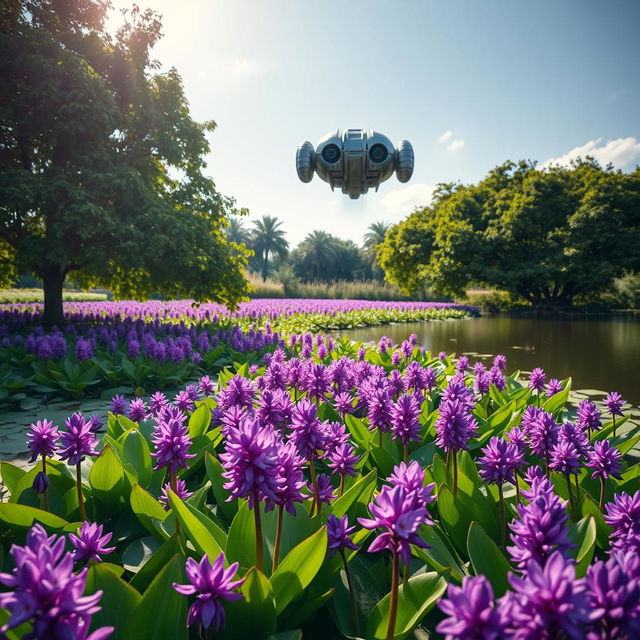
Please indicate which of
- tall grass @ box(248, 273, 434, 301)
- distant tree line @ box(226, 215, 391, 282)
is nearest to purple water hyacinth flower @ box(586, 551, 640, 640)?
tall grass @ box(248, 273, 434, 301)

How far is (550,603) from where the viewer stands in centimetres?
76

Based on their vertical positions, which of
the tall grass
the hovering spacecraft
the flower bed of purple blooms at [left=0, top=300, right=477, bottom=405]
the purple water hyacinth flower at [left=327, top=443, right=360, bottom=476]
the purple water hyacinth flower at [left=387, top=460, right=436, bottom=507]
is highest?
the hovering spacecraft

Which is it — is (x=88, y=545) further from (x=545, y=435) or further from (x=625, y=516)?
(x=545, y=435)

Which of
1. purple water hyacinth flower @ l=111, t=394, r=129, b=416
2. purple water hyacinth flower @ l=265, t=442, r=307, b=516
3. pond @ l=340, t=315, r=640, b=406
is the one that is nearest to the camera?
purple water hyacinth flower @ l=265, t=442, r=307, b=516

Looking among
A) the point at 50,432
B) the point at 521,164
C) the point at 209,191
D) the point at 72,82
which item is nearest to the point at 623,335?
the point at 209,191

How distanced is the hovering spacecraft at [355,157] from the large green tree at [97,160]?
5351 millimetres

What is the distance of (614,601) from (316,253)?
62649 millimetres

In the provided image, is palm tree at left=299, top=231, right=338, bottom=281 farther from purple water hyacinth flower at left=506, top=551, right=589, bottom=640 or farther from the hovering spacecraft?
purple water hyacinth flower at left=506, top=551, right=589, bottom=640

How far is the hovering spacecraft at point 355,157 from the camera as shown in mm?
4277

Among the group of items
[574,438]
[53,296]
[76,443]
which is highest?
[53,296]

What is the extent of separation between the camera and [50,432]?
2.15m

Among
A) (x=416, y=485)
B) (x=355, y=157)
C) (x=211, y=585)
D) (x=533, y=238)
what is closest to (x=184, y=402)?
(x=211, y=585)

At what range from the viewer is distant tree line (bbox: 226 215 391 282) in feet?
205

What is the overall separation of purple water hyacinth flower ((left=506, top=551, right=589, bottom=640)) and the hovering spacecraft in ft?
13.6
